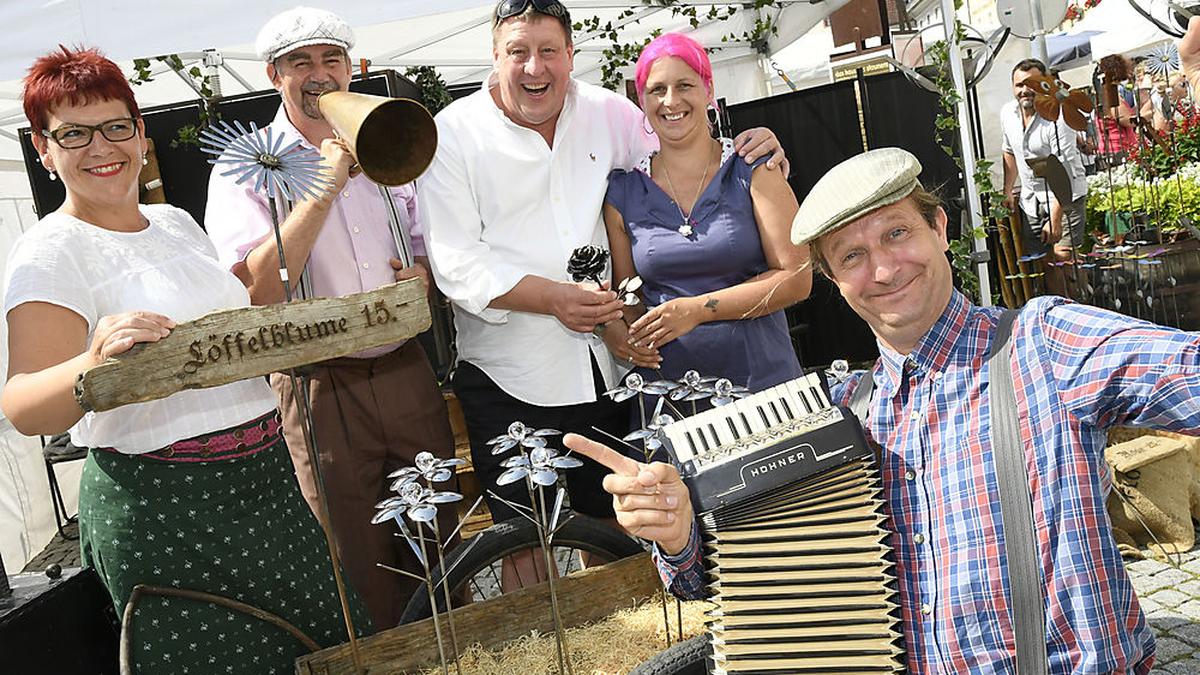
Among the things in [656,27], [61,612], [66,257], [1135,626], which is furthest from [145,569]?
[656,27]

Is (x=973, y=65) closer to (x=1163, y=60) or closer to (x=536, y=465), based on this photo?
(x=1163, y=60)

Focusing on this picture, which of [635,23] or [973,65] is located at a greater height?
[635,23]

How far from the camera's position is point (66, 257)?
7.28ft

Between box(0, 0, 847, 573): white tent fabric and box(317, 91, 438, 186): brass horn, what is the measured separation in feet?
5.00

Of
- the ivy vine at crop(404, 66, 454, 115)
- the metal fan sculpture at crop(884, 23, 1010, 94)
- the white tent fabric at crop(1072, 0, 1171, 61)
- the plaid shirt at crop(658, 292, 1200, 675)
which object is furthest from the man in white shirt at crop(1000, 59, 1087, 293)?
the plaid shirt at crop(658, 292, 1200, 675)

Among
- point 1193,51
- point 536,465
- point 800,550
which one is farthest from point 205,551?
point 1193,51

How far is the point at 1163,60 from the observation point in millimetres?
6785

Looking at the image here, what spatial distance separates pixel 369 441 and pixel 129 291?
938 mm

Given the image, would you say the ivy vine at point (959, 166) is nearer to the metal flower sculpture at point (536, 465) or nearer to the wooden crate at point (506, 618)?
the wooden crate at point (506, 618)

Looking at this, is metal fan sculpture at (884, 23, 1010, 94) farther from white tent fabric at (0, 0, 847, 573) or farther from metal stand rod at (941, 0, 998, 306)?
white tent fabric at (0, 0, 847, 573)

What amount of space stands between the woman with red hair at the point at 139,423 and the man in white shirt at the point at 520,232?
0.76 m

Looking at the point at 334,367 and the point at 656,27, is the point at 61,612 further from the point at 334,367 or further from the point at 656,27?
the point at 656,27

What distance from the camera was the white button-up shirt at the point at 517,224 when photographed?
3.02 meters

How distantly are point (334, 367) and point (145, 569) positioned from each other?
33.9 inches
